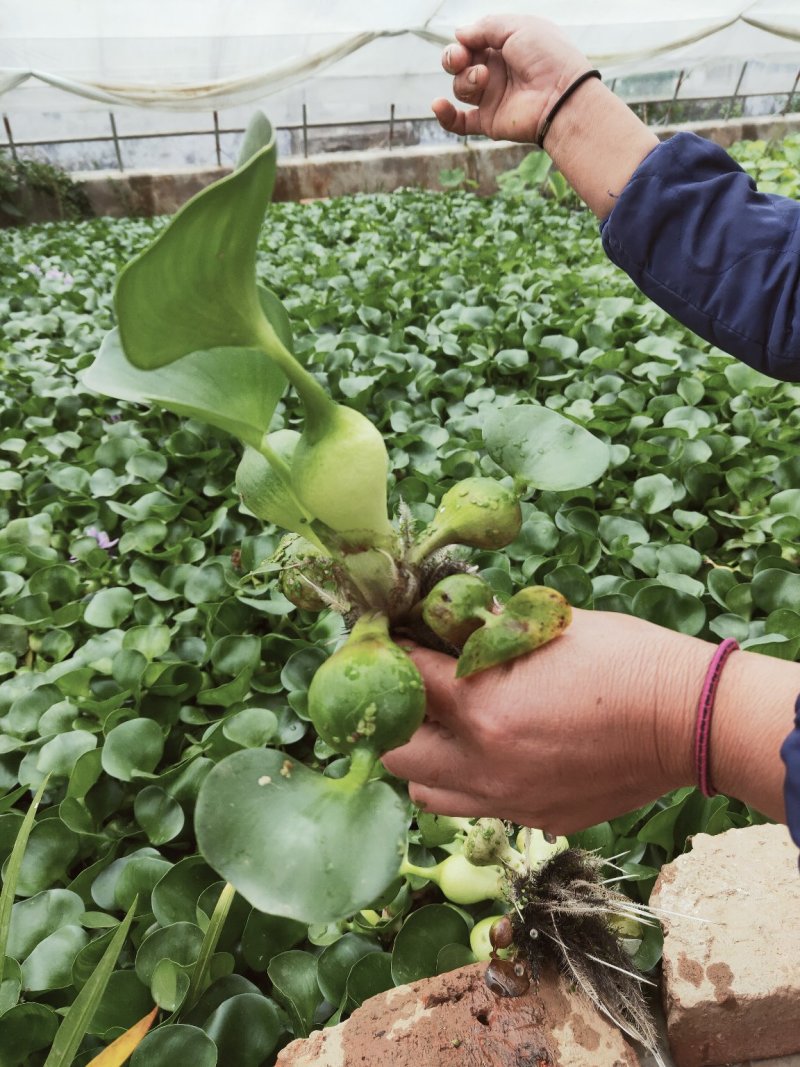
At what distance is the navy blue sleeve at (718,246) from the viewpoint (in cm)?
87

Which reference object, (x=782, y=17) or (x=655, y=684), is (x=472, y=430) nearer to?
(x=655, y=684)

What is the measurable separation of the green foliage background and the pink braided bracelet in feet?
0.99

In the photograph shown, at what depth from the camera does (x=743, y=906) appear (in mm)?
795

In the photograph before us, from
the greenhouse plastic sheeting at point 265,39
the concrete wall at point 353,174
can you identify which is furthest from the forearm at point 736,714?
the concrete wall at point 353,174

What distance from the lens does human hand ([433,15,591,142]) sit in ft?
3.24

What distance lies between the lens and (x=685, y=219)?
2.93 ft

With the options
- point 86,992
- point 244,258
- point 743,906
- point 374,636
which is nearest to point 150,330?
point 244,258

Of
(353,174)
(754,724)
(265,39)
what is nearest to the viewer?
(754,724)

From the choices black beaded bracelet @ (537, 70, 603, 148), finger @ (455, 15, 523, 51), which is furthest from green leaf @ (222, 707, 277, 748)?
finger @ (455, 15, 523, 51)

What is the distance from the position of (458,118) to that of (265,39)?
4328 mm

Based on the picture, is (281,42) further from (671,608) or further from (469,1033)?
(469,1033)

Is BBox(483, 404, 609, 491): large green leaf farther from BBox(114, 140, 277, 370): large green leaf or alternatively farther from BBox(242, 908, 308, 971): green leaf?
BBox(242, 908, 308, 971): green leaf

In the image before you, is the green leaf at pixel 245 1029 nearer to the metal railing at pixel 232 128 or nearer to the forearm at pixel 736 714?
the forearm at pixel 736 714

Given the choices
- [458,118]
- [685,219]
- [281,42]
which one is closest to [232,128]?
[281,42]
